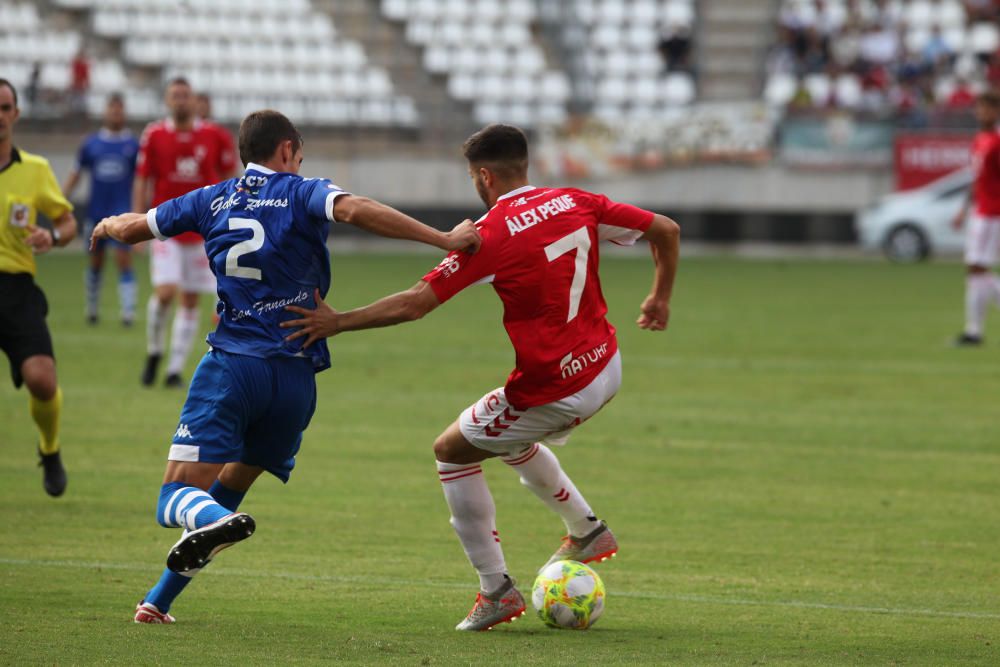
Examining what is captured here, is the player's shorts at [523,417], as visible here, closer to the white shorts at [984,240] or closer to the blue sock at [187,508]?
the blue sock at [187,508]

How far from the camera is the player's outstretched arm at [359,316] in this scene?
580 centimetres

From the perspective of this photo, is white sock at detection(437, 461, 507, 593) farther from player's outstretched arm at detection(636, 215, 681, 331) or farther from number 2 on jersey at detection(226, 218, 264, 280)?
number 2 on jersey at detection(226, 218, 264, 280)

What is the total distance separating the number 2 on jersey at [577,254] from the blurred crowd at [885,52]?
28.1m

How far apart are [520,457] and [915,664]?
1806 millimetres

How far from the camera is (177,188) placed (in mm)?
14070

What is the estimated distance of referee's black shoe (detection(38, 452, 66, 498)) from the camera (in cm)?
866

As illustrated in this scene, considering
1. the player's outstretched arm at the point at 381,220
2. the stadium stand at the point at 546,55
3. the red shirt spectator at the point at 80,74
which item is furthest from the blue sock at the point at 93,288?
the stadium stand at the point at 546,55

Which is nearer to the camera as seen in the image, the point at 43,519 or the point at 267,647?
the point at 267,647

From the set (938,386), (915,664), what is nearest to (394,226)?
(915,664)

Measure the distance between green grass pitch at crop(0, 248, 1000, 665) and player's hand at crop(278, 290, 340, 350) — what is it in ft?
3.65

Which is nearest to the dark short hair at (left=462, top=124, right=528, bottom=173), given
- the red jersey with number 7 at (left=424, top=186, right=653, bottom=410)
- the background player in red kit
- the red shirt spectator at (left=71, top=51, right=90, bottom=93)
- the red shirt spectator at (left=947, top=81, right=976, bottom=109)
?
the red jersey with number 7 at (left=424, top=186, right=653, bottom=410)

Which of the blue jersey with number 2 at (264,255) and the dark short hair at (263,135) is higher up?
the dark short hair at (263,135)

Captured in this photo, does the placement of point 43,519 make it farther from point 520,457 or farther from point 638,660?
point 638,660

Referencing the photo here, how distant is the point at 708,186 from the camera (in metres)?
33.9
